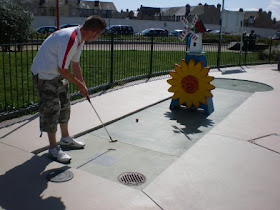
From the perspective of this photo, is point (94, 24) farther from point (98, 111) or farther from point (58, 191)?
point (98, 111)

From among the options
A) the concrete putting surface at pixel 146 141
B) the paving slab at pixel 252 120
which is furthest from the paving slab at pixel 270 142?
the concrete putting surface at pixel 146 141

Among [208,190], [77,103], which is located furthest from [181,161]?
[77,103]

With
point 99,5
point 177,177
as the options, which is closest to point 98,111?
point 177,177

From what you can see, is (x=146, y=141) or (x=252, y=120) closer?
(x=146, y=141)

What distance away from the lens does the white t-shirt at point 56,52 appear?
3.49 m

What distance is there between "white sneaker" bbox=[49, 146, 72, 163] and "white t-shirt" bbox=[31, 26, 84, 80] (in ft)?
3.03

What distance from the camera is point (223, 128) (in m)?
5.39

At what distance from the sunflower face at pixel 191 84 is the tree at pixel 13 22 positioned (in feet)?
32.5

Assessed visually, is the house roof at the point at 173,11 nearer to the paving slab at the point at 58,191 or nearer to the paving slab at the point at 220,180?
the paving slab at the point at 220,180

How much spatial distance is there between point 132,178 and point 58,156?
0.99m

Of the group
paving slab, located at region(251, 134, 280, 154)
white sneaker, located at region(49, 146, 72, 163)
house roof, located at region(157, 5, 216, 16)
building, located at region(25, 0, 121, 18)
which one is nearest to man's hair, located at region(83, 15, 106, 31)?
white sneaker, located at region(49, 146, 72, 163)

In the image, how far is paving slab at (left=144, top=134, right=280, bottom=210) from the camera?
314cm

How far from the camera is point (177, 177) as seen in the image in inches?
142

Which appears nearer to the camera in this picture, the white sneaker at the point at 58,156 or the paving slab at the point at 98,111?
the white sneaker at the point at 58,156
